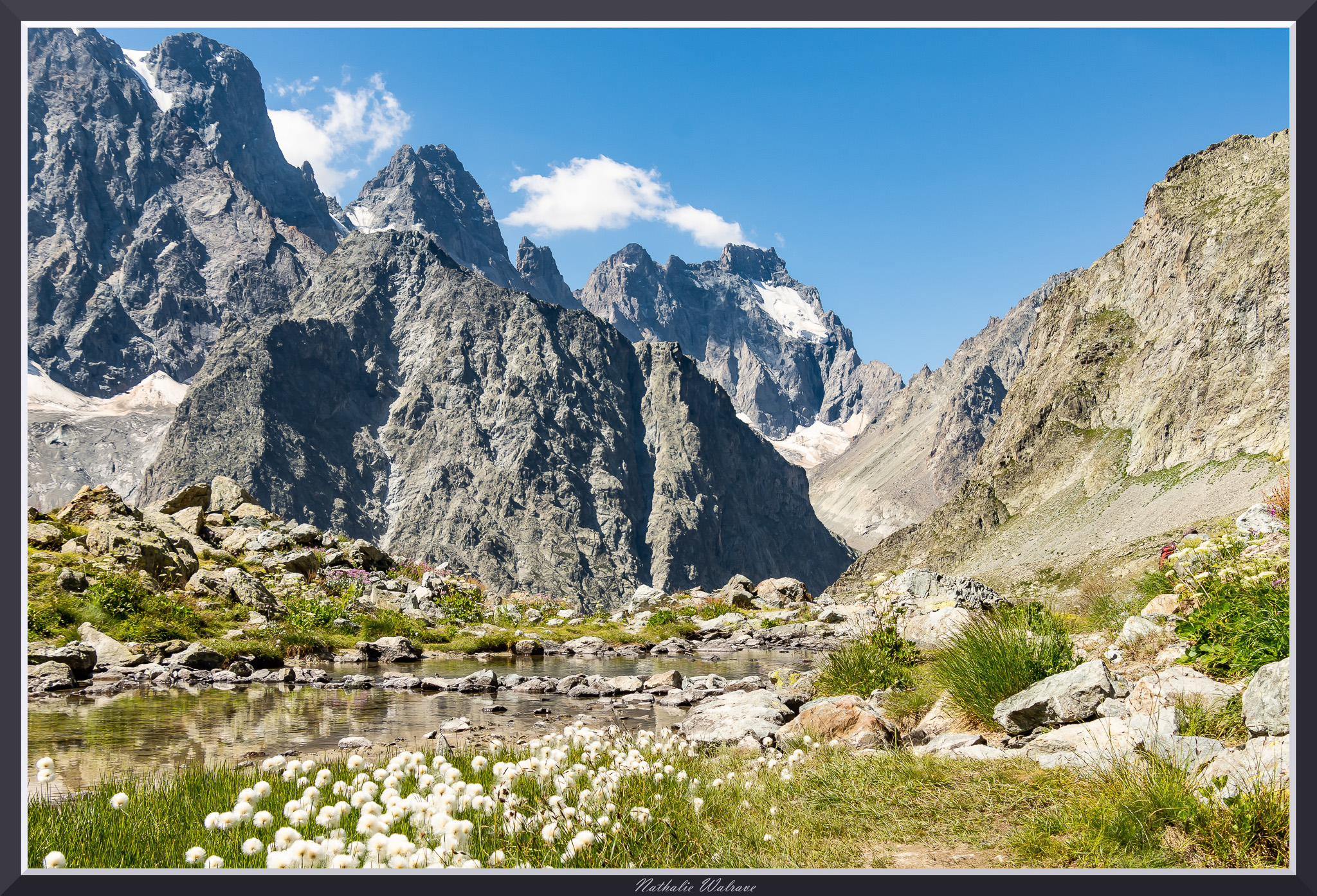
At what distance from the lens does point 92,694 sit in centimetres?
1331

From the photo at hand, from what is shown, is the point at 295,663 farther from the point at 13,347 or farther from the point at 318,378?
the point at 318,378

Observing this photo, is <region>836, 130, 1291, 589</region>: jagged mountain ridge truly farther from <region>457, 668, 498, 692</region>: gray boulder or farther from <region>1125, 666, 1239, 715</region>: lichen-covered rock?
<region>457, 668, 498, 692</region>: gray boulder

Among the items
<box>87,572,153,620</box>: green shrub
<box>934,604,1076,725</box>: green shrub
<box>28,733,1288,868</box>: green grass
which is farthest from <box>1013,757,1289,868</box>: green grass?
<box>87,572,153,620</box>: green shrub

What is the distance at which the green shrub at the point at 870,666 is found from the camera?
44.5 ft

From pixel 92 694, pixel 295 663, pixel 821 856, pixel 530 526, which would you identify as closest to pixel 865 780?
pixel 821 856

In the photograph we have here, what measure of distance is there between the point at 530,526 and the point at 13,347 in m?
160

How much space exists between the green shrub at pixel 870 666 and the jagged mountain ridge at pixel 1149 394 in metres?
40.3

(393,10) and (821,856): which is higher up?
(393,10)

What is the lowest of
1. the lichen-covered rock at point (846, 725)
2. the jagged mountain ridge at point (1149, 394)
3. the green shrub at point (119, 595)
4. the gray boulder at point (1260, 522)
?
the lichen-covered rock at point (846, 725)

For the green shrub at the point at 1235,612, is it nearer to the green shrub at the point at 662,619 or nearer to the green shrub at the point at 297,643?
the green shrub at the point at 297,643

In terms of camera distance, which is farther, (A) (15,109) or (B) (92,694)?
(B) (92,694)

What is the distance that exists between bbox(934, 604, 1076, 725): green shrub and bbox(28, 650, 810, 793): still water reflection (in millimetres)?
5334

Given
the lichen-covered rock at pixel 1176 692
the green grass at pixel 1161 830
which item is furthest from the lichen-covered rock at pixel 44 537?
the lichen-covered rock at pixel 1176 692
